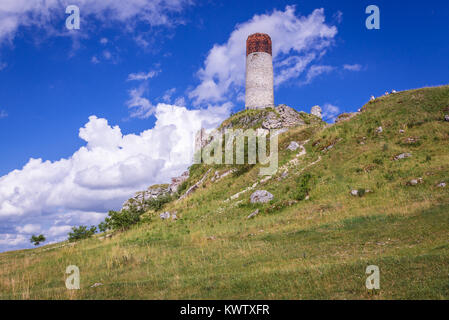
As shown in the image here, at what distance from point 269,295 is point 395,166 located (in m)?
23.2

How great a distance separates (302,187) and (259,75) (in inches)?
1709

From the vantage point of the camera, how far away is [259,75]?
6712 cm

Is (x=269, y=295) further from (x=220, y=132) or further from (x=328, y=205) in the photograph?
(x=220, y=132)

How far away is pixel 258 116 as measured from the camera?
200 ft

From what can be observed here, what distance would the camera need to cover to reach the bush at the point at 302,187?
27766 mm

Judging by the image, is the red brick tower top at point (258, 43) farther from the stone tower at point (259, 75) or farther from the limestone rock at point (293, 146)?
the limestone rock at point (293, 146)

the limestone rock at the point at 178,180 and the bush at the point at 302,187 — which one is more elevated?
the limestone rock at the point at 178,180

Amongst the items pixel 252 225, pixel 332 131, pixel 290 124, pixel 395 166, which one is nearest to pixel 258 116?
pixel 290 124

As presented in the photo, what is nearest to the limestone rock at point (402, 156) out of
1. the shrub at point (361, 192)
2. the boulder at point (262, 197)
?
the shrub at point (361, 192)

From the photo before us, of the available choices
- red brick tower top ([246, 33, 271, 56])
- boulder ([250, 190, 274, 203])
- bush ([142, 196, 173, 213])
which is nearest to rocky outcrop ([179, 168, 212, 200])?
bush ([142, 196, 173, 213])

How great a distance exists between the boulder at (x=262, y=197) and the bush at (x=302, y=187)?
7.80 ft

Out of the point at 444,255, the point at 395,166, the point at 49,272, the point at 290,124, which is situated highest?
the point at 290,124

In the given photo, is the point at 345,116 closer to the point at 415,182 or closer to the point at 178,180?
the point at 415,182

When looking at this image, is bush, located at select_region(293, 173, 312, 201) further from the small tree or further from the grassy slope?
the small tree
